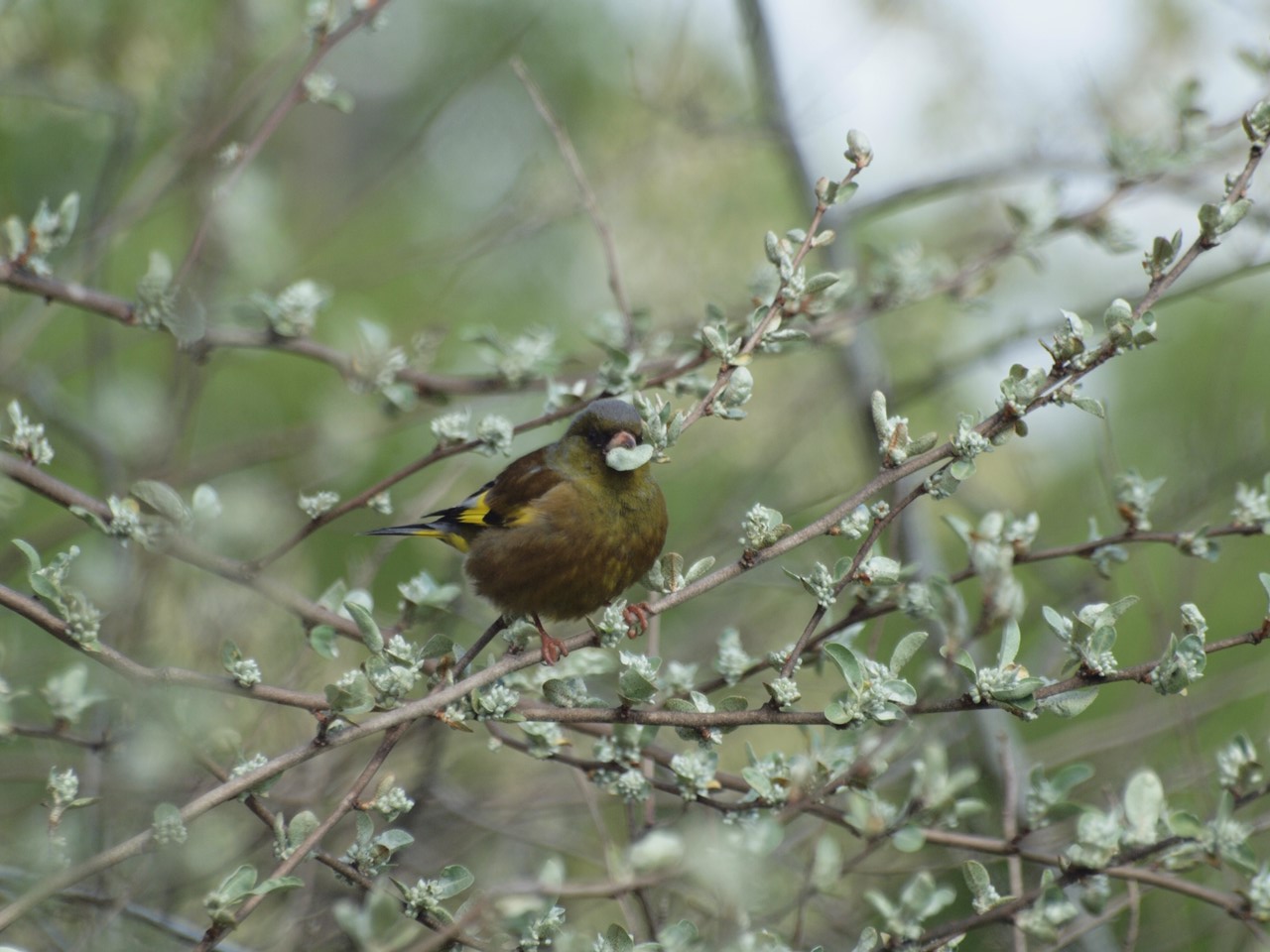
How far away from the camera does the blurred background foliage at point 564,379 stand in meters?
3.66

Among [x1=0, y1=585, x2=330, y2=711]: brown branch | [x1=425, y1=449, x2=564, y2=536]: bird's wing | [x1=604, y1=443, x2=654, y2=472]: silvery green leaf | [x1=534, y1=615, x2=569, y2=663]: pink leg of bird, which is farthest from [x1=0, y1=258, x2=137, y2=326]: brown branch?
[x1=604, y1=443, x2=654, y2=472]: silvery green leaf

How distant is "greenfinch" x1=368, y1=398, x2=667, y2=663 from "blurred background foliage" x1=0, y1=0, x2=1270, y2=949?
0.78 ft

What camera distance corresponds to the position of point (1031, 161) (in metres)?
4.57

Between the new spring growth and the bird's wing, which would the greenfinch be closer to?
the bird's wing

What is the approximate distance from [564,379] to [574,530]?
55cm

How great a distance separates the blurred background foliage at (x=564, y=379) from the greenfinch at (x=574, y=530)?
0.24 meters

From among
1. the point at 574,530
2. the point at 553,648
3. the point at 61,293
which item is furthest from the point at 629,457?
the point at 61,293

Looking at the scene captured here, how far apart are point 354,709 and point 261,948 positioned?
1.72 m

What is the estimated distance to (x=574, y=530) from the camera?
354 cm

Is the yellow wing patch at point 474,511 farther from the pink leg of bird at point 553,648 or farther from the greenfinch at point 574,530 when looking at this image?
the pink leg of bird at point 553,648

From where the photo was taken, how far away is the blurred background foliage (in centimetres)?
366

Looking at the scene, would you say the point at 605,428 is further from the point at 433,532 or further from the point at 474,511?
the point at 433,532

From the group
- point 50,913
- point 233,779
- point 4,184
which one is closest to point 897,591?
point 233,779

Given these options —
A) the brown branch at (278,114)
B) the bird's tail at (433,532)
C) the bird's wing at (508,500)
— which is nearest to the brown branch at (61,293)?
the brown branch at (278,114)
